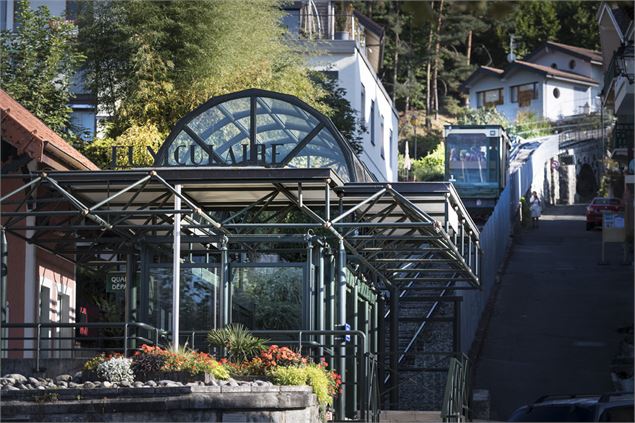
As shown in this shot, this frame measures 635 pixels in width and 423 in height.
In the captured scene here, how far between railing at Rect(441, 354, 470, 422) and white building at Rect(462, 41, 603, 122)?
76994 millimetres

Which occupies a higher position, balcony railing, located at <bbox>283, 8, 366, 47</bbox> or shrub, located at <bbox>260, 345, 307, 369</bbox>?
balcony railing, located at <bbox>283, 8, 366, 47</bbox>

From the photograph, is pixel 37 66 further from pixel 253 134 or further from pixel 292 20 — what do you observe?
pixel 292 20

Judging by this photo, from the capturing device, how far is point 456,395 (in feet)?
81.1

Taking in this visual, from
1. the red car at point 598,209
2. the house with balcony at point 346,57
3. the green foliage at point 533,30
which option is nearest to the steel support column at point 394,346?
the house with balcony at point 346,57

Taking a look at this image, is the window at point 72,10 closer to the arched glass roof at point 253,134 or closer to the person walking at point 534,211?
the arched glass roof at point 253,134

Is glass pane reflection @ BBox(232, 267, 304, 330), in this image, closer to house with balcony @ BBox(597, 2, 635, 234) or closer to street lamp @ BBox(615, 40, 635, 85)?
street lamp @ BBox(615, 40, 635, 85)

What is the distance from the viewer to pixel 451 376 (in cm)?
2273

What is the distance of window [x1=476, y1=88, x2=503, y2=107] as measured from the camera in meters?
106

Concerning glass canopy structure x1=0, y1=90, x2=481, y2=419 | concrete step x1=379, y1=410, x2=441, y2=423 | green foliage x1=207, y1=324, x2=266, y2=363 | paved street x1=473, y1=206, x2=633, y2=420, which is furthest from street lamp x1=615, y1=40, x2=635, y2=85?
green foliage x1=207, y1=324, x2=266, y2=363

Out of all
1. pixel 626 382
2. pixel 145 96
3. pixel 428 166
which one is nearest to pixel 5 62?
pixel 145 96

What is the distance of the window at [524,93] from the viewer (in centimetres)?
10438

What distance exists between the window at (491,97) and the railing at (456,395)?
7907 centimetres

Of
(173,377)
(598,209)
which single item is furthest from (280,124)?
(598,209)

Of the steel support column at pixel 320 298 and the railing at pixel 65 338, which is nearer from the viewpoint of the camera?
the railing at pixel 65 338
